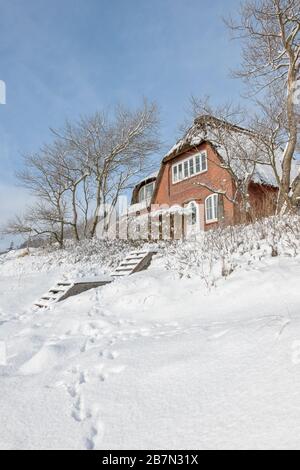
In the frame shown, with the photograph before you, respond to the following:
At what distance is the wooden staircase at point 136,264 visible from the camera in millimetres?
8953

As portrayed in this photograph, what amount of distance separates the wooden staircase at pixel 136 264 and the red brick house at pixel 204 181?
18.2ft

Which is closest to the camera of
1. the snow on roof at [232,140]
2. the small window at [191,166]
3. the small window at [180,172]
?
the snow on roof at [232,140]

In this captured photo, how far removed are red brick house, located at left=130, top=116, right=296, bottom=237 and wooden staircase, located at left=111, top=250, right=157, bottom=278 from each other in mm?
5559

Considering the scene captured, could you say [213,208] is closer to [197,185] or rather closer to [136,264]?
[197,185]

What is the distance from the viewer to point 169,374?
Result: 2604 millimetres

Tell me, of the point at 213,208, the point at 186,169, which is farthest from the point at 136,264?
the point at 186,169

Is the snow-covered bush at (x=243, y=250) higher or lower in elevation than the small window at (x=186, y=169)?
lower

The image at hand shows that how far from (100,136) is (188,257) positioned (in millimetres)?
16655

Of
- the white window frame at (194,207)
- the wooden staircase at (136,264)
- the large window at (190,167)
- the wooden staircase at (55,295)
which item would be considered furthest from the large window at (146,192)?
the wooden staircase at (55,295)

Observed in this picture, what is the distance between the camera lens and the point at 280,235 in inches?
259

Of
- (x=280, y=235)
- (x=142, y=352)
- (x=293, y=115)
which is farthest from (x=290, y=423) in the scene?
(x=293, y=115)

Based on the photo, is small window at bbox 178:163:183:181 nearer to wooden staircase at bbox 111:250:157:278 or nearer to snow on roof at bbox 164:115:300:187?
snow on roof at bbox 164:115:300:187

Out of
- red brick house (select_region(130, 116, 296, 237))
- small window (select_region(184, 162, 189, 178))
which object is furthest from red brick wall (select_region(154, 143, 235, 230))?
small window (select_region(184, 162, 189, 178))

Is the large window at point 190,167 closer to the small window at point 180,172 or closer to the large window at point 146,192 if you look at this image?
the small window at point 180,172
